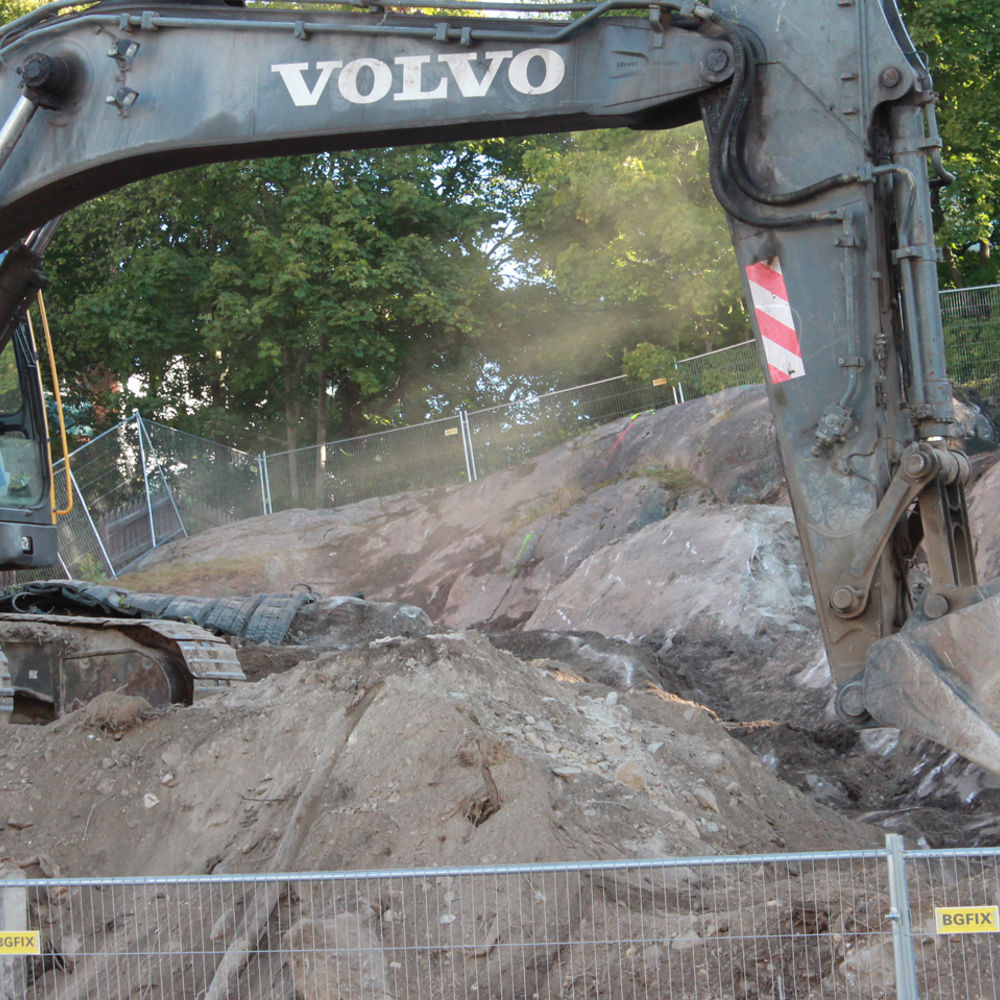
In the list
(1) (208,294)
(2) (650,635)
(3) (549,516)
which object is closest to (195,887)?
(2) (650,635)

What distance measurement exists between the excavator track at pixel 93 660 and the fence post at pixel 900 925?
17.8ft

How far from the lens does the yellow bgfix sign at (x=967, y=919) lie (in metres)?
3.41

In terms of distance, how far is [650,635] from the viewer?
13.4m

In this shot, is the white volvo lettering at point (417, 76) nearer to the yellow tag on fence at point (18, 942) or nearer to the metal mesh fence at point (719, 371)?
the yellow tag on fence at point (18, 942)

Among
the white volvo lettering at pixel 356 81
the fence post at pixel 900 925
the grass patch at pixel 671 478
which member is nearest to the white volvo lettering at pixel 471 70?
the white volvo lettering at pixel 356 81

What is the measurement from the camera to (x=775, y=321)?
5.07 m

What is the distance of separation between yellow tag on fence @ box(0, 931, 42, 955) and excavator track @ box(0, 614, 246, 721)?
4228 millimetres

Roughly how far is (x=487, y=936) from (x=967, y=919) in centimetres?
178

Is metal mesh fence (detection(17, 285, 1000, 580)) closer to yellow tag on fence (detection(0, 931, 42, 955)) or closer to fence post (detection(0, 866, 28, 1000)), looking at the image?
fence post (detection(0, 866, 28, 1000))

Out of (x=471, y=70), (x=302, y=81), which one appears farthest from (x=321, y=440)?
(x=471, y=70)

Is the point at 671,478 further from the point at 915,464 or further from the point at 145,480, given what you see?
the point at 915,464

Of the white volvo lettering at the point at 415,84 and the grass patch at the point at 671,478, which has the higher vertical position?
the white volvo lettering at the point at 415,84

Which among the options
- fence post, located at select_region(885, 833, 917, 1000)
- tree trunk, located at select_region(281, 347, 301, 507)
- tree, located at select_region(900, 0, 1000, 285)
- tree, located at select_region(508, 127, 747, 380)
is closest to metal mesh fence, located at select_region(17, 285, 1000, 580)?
tree trunk, located at select_region(281, 347, 301, 507)

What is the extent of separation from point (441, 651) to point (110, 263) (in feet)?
69.8
